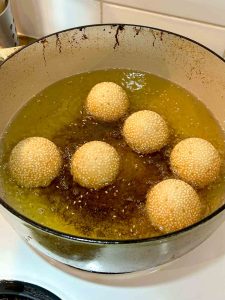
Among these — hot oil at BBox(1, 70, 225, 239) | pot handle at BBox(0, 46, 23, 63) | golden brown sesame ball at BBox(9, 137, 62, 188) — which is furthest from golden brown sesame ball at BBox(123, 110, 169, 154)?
pot handle at BBox(0, 46, 23, 63)

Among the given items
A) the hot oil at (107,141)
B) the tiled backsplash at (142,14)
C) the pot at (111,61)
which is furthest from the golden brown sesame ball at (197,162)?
the tiled backsplash at (142,14)

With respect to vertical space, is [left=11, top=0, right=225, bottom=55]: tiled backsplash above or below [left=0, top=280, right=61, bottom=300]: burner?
above

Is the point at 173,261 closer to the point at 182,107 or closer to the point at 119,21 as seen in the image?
the point at 182,107

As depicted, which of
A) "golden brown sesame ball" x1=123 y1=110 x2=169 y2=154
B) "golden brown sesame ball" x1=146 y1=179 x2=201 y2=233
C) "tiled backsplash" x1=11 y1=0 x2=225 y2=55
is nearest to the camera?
"golden brown sesame ball" x1=146 y1=179 x2=201 y2=233

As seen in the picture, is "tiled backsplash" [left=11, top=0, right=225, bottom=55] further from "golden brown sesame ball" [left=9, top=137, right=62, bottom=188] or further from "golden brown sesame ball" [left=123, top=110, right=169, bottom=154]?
"golden brown sesame ball" [left=9, top=137, right=62, bottom=188]

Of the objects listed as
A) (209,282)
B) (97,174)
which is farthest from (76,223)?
(209,282)

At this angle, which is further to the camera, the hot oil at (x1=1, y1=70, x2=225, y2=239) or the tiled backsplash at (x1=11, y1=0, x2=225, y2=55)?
the tiled backsplash at (x1=11, y1=0, x2=225, y2=55)

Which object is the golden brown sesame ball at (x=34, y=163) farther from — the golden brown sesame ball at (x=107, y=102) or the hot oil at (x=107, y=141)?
the golden brown sesame ball at (x=107, y=102)
